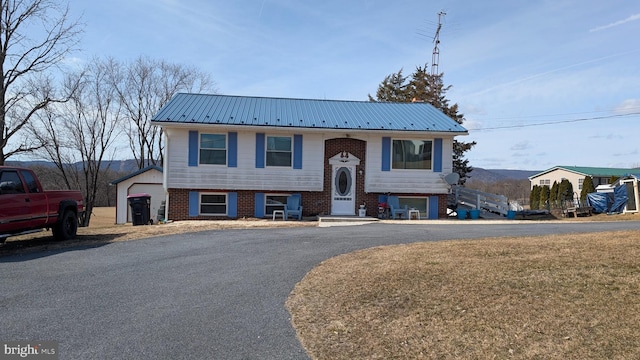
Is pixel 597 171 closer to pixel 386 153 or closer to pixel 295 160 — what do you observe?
pixel 386 153

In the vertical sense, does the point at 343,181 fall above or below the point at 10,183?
above

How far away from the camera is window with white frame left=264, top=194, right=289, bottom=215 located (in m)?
18.7

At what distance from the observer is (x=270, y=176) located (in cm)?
1844

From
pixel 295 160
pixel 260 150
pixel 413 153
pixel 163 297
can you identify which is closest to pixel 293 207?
pixel 295 160

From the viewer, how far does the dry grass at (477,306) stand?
434cm

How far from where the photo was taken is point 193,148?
59.4 ft

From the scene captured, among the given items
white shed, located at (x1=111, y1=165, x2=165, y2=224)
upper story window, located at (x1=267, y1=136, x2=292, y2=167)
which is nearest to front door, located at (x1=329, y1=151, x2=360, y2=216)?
upper story window, located at (x1=267, y1=136, x2=292, y2=167)

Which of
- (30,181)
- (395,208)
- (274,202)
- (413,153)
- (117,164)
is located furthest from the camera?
(117,164)

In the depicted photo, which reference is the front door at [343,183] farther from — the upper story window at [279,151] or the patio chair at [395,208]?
the upper story window at [279,151]

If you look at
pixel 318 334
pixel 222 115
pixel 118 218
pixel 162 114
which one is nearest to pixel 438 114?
pixel 222 115

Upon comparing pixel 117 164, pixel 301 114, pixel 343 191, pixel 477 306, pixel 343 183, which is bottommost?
pixel 477 306

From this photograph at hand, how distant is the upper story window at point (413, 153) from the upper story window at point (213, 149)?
22.7ft

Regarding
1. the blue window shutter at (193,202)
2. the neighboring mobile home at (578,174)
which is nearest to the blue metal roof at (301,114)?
the blue window shutter at (193,202)

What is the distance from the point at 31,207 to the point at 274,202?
30.4 feet
